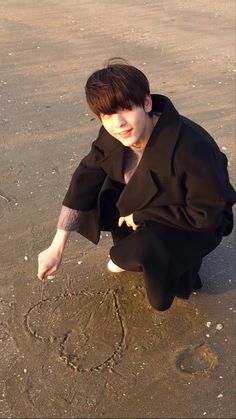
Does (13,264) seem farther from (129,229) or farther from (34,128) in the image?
(34,128)

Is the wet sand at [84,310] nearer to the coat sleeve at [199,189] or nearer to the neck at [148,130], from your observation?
the coat sleeve at [199,189]

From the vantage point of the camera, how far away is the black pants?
247cm

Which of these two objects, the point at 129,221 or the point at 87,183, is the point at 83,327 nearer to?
the point at 129,221

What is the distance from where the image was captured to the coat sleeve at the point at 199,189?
227 centimetres

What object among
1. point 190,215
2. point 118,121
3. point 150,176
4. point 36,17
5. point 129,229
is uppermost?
point 118,121

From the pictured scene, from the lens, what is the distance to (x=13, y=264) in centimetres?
311

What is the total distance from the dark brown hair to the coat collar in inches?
7.0

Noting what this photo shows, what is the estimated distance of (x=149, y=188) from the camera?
2.37 metres

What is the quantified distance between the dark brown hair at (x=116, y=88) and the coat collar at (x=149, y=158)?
179mm

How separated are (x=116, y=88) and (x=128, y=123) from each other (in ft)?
0.55

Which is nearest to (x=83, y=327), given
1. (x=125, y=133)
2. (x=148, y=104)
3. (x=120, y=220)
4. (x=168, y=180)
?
(x=120, y=220)

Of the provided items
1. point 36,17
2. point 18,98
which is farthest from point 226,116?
point 36,17

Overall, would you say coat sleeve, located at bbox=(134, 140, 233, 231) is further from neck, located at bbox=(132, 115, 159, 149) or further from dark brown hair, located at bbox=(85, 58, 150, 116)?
dark brown hair, located at bbox=(85, 58, 150, 116)

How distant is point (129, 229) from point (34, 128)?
2.17 meters
